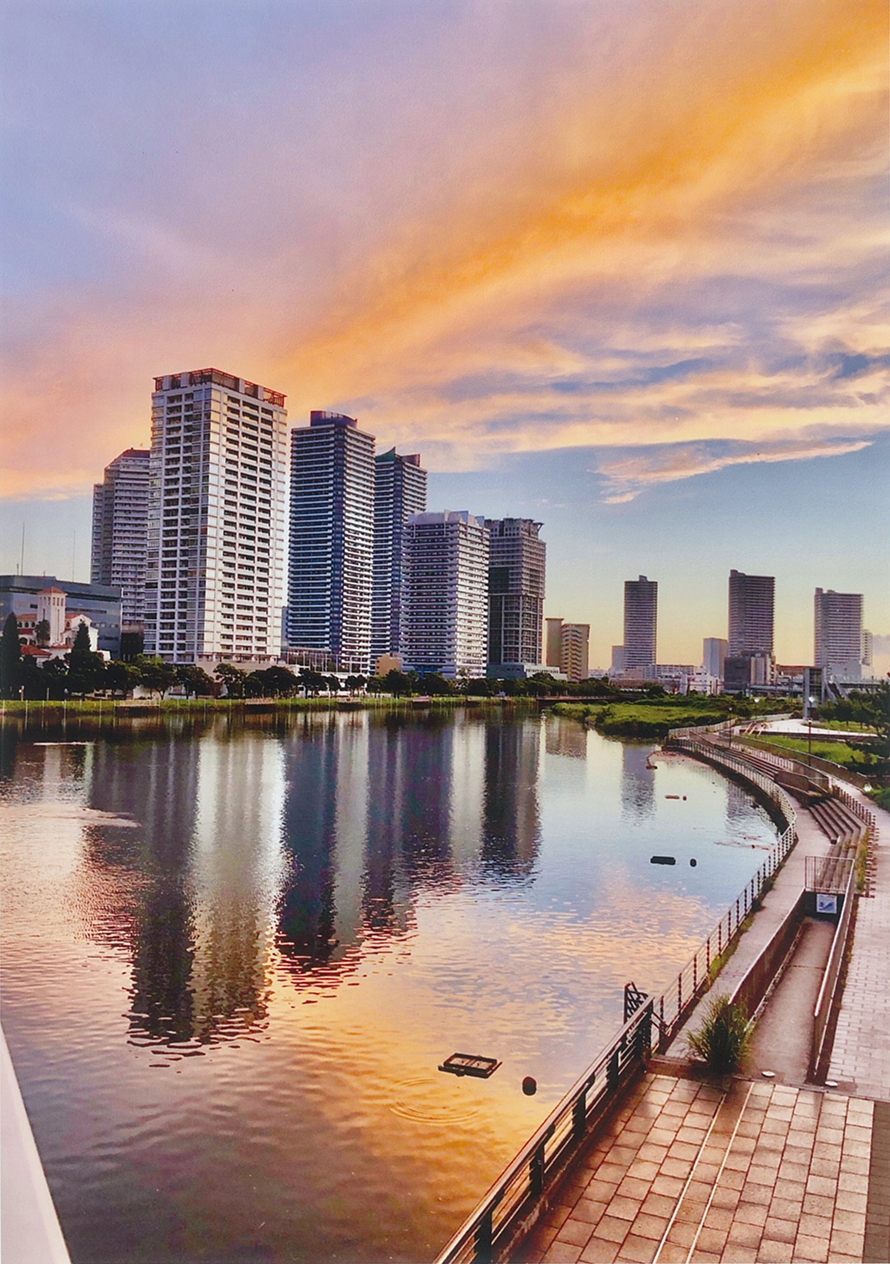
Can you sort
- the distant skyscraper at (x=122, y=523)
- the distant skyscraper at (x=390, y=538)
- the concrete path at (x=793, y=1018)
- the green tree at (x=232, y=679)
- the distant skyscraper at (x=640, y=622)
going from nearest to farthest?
the concrete path at (x=793, y=1018) → the green tree at (x=232, y=679) → the distant skyscraper at (x=640, y=622) → the distant skyscraper at (x=122, y=523) → the distant skyscraper at (x=390, y=538)

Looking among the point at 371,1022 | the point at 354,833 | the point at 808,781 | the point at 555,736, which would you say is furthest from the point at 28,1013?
the point at 555,736

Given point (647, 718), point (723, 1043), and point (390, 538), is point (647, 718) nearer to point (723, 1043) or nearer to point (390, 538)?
point (723, 1043)

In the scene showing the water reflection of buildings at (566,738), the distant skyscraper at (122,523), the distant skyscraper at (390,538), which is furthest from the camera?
the distant skyscraper at (390,538)

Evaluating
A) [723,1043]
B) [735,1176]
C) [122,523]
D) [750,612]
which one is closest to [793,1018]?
[723,1043]

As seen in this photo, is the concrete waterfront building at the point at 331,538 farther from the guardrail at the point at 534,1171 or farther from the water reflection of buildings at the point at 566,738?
the guardrail at the point at 534,1171

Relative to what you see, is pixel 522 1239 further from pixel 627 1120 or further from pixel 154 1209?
pixel 154 1209

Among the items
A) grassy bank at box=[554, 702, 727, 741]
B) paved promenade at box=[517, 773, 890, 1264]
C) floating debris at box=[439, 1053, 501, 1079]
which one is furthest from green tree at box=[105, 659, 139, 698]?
paved promenade at box=[517, 773, 890, 1264]

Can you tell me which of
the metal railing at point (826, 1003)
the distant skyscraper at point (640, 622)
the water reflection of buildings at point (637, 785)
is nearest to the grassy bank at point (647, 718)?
the water reflection of buildings at point (637, 785)
